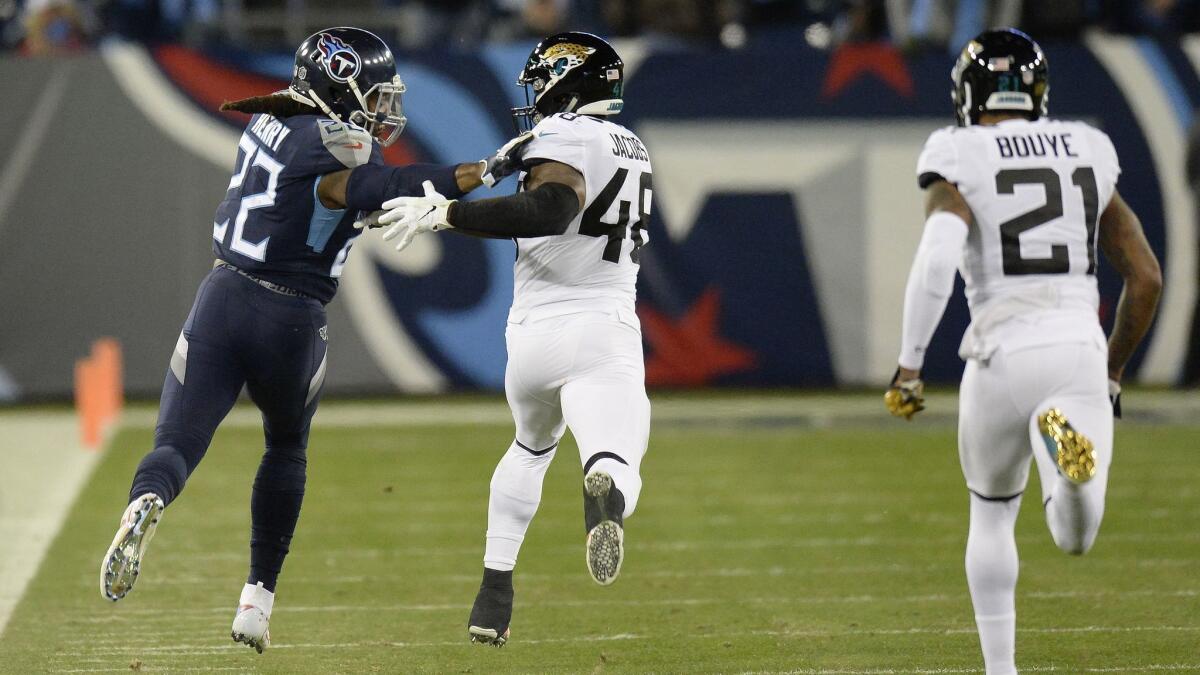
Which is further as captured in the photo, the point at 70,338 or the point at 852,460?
the point at 70,338

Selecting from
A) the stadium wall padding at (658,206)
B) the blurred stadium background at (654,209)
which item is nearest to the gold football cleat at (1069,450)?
the blurred stadium background at (654,209)

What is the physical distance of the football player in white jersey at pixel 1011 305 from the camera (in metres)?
3.90

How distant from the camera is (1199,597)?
5516 millimetres

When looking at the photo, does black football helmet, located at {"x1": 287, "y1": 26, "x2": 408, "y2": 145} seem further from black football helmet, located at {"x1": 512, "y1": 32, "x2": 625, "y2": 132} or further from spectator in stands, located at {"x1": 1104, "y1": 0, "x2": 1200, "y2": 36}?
Result: spectator in stands, located at {"x1": 1104, "y1": 0, "x2": 1200, "y2": 36}

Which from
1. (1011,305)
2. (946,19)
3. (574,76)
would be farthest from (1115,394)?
(946,19)

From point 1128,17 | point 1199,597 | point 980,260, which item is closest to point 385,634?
point 980,260

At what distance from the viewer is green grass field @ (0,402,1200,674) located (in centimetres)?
483

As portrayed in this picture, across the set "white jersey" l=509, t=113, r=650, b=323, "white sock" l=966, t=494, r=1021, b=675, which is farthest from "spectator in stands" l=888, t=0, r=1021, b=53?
"white sock" l=966, t=494, r=1021, b=675

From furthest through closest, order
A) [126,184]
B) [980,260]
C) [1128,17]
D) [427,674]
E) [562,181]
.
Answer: [1128,17]
[126,184]
[427,674]
[562,181]
[980,260]

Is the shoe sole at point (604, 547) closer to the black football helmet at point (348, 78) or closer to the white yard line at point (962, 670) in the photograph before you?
the white yard line at point (962, 670)

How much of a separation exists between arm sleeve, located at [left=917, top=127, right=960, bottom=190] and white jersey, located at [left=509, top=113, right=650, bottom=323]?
0.86 meters

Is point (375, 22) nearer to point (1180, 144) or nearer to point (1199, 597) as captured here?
point (1180, 144)

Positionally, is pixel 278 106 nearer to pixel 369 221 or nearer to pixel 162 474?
pixel 369 221

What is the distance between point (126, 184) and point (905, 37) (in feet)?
17.2
